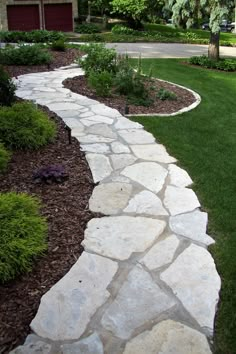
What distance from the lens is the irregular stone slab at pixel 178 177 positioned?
468 centimetres

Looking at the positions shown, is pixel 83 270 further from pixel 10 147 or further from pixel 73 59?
pixel 73 59

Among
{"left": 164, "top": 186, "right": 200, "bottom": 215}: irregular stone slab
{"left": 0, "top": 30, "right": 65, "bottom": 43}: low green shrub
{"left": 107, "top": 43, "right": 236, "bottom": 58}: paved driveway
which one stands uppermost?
{"left": 0, "top": 30, "right": 65, "bottom": 43}: low green shrub

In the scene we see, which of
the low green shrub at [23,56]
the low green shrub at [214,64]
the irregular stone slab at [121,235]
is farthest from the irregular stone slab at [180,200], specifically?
the low green shrub at [214,64]

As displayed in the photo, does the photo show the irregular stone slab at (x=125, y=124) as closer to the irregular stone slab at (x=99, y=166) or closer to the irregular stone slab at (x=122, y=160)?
the irregular stone slab at (x=122, y=160)

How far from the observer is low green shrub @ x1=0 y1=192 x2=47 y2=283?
299 cm

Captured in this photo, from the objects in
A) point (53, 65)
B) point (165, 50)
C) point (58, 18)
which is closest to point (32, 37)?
point (165, 50)

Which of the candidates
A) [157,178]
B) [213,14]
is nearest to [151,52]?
[213,14]

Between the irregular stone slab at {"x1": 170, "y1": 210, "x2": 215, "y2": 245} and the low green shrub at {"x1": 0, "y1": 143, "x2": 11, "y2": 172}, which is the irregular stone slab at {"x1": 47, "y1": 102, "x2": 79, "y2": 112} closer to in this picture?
the low green shrub at {"x1": 0, "y1": 143, "x2": 11, "y2": 172}

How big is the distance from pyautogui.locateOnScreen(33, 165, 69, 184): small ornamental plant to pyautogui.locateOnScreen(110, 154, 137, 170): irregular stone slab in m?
0.73

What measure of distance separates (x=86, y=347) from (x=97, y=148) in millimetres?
3442

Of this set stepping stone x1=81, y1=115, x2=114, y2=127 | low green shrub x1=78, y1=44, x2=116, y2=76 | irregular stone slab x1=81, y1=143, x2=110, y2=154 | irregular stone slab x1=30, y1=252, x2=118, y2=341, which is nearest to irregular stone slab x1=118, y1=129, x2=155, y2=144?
irregular stone slab x1=81, y1=143, x2=110, y2=154

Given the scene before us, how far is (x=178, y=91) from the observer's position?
9.06m

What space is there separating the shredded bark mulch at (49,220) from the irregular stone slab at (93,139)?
0.55ft

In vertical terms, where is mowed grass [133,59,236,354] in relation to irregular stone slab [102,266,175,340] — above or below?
above
